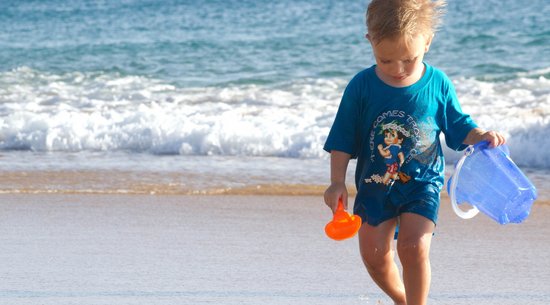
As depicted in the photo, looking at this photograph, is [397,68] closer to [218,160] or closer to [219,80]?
[218,160]

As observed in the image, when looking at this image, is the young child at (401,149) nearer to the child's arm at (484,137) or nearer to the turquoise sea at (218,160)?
the child's arm at (484,137)

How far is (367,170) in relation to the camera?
10.5 feet

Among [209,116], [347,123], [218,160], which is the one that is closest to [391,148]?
[347,123]

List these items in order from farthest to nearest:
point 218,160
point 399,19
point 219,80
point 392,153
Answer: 1. point 219,80
2. point 218,160
3. point 392,153
4. point 399,19

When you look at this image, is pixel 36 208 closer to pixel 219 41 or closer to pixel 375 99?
pixel 375 99

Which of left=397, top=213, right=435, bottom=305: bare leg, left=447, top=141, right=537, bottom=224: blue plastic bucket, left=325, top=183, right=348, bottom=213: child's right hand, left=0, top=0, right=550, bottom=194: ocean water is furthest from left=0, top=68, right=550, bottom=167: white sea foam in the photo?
left=325, top=183, right=348, bottom=213: child's right hand

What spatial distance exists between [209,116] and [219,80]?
2830mm

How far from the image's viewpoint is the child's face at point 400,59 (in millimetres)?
2963

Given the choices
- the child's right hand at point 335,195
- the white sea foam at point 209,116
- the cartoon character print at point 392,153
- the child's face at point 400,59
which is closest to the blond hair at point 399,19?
the child's face at point 400,59

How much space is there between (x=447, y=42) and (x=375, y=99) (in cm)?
1178

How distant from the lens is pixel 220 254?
4426 millimetres

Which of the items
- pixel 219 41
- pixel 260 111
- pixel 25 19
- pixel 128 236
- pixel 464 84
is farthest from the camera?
pixel 25 19

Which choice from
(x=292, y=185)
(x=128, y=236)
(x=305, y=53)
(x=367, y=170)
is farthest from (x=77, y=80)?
(x=367, y=170)

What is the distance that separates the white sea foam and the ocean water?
0.6 inches
